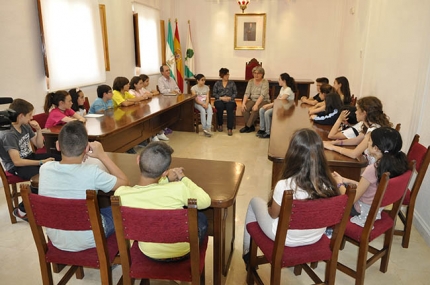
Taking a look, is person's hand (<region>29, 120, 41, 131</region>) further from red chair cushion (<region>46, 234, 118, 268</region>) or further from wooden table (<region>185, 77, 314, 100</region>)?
wooden table (<region>185, 77, 314, 100</region>)

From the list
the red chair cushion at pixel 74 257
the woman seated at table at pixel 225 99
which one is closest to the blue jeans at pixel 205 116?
the woman seated at table at pixel 225 99

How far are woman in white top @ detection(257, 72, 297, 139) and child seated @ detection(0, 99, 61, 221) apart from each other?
12.5 feet

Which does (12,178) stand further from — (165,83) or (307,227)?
(165,83)

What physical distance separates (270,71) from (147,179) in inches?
280

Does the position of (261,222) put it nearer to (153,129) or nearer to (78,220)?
(78,220)

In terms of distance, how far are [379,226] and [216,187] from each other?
1.04m

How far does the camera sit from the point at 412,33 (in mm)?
3174

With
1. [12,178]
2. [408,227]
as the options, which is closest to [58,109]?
[12,178]

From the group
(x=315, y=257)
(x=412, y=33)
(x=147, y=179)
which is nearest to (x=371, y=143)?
(x=315, y=257)

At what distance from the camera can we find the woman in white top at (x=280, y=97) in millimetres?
5500

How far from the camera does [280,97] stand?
5527mm

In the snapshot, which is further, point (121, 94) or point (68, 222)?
point (121, 94)

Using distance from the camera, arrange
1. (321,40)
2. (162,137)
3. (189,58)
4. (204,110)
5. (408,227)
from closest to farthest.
→ 1. (408,227)
2. (162,137)
3. (204,110)
4. (321,40)
5. (189,58)

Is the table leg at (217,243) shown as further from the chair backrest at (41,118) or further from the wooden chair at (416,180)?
the chair backrest at (41,118)
